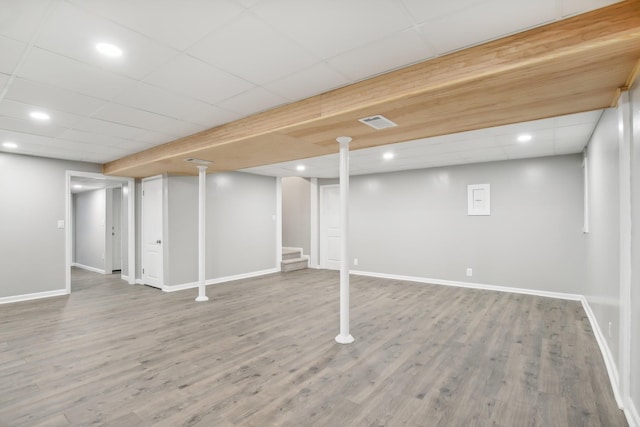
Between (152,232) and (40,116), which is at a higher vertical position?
(40,116)

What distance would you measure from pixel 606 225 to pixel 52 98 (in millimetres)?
5496

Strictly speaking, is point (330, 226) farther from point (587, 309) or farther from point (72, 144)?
point (72, 144)

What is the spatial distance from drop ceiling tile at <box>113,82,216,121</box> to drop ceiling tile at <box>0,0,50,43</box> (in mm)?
765

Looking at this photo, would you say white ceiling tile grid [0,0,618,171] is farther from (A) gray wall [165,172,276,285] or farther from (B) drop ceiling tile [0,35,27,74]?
(A) gray wall [165,172,276,285]

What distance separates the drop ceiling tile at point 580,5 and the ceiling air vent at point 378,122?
1.37 metres

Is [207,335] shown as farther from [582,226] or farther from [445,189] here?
[582,226]

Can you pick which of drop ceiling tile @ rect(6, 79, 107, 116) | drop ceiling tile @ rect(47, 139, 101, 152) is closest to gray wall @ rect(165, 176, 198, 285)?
drop ceiling tile @ rect(47, 139, 101, 152)

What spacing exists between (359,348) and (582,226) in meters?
4.50

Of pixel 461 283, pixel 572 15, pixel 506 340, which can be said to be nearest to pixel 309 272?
pixel 461 283

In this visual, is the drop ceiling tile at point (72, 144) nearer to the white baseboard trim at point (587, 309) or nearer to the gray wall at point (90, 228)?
the gray wall at point (90, 228)

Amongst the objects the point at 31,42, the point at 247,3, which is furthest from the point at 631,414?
the point at 31,42

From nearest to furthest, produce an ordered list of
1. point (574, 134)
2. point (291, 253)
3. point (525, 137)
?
point (574, 134), point (525, 137), point (291, 253)

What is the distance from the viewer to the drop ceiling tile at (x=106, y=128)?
11.8 feet

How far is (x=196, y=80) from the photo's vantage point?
8.44 feet
